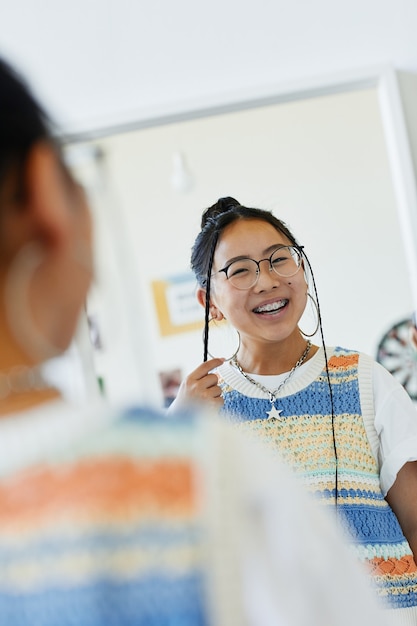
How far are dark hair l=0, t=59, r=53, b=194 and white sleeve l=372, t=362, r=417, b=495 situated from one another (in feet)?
2.65

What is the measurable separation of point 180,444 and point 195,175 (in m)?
1.56

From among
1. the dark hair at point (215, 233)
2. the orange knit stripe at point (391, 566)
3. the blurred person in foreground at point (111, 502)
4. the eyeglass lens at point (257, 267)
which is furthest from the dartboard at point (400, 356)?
the blurred person in foreground at point (111, 502)

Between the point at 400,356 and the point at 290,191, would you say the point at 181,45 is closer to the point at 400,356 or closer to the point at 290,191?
the point at 290,191

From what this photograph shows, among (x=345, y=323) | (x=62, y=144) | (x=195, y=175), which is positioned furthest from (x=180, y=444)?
(x=195, y=175)

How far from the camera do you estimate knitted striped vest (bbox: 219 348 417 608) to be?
1.11 meters

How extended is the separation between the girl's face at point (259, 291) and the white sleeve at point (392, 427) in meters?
0.15

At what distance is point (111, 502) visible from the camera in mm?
410

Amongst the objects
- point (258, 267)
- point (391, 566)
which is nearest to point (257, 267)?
point (258, 267)

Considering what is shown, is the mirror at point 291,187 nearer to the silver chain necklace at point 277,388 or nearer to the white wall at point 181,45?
the white wall at point 181,45

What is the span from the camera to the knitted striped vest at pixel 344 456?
43.9 inches

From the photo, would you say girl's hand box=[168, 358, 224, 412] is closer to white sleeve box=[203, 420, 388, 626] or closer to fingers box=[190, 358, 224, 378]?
fingers box=[190, 358, 224, 378]

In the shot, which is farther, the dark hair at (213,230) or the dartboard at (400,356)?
the dartboard at (400,356)

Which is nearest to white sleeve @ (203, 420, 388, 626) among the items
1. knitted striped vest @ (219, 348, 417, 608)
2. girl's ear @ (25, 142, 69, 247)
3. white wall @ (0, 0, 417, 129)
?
girl's ear @ (25, 142, 69, 247)

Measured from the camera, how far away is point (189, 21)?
1952mm
